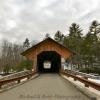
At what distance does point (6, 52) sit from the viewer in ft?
520

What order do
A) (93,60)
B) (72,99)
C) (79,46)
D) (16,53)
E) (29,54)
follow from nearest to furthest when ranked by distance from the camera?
(72,99), (29,54), (93,60), (79,46), (16,53)

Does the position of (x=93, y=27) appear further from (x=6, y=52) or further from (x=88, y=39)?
(x=6, y=52)

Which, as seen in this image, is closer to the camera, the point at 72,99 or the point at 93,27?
the point at 72,99

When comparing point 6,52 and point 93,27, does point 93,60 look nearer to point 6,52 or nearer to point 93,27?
point 93,27

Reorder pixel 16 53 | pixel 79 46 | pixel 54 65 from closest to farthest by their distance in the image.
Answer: pixel 54 65
pixel 79 46
pixel 16 53

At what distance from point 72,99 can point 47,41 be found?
2652 cm

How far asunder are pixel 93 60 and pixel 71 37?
50.1 ft

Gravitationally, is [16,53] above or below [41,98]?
above

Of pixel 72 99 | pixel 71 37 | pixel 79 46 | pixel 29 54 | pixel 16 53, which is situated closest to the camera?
pixel 72 99

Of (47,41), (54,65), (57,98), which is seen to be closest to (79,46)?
(54,65)

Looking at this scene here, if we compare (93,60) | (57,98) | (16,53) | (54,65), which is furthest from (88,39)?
(16,53)

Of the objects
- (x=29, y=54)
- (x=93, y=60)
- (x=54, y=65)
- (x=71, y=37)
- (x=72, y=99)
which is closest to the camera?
(x=72, y=99)

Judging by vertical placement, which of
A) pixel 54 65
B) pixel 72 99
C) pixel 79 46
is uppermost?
pixel 79 46

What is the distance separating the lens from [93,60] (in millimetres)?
79938
